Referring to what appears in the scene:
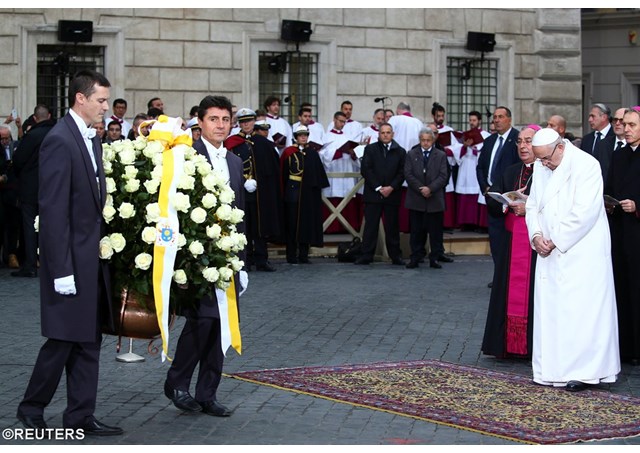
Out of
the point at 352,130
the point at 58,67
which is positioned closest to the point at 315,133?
the point at 352,130

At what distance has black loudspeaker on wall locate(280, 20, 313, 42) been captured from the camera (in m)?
25.8

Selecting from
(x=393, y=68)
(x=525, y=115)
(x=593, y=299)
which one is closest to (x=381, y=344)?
(x=593, y=299)

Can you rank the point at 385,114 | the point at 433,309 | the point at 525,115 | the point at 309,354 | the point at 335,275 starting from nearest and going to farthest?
the point at 309,354 → the point at 433,309 → the point at 335,275 → the point at 385,114 → the point at 525,115

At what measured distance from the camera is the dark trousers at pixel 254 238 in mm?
18828

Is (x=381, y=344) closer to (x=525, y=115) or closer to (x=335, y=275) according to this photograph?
(x=335, y=275)

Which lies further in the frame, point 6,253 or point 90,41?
point 90,41

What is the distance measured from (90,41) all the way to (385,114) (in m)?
5.43

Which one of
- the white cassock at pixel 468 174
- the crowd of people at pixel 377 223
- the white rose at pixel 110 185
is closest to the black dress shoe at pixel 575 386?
the crowd of people at pixel 377 223

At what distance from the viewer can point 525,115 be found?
94.5 feet

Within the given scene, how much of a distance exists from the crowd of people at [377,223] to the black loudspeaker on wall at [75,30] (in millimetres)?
2798

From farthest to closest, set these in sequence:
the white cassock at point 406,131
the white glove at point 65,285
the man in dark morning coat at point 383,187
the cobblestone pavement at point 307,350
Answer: the white cassock at point 406,131 → the man in dark morning coat at point 383,187 → the cobblestone pavement at point 307,350 → the white glove at point 65,285

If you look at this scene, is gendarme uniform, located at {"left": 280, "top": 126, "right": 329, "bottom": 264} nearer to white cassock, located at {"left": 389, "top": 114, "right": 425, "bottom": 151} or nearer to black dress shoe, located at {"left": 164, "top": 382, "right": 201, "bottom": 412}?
white cassock, located at {"left": 389, "top": 114, "right": 425, "bottom": 151}

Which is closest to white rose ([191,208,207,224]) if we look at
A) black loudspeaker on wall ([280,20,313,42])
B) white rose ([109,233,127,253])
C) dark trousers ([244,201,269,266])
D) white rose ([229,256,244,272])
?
white rose ([229,256,244,272])

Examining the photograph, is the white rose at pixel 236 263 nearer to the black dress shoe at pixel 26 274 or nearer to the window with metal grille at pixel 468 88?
the black dress shoe at pixel 26 274
